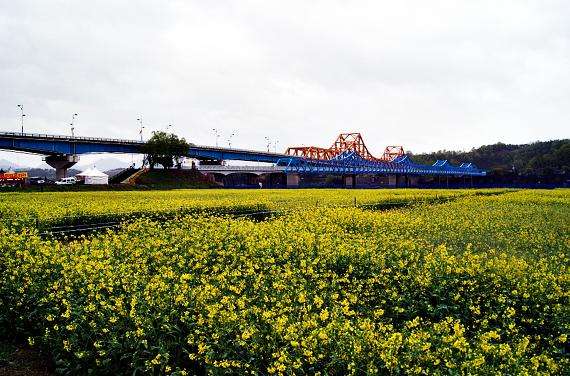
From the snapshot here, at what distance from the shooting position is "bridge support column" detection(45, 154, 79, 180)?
7831cm

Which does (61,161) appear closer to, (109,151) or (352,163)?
(109,151)

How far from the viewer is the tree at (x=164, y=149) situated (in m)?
85.8

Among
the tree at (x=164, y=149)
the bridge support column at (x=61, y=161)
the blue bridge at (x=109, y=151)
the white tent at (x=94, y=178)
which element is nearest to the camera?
the blue bridge at (x=109, y=151)

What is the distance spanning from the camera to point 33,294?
8.80 m

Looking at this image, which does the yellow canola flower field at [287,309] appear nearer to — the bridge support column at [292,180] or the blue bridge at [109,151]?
the blue bridge at [109,151]

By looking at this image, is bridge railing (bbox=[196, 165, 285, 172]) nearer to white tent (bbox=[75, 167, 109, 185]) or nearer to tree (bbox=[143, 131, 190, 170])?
tree (bbox=[143, 131, 190, 170])

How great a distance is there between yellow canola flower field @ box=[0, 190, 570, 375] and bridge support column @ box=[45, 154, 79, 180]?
72.4 m

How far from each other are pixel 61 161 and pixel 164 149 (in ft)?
58.3

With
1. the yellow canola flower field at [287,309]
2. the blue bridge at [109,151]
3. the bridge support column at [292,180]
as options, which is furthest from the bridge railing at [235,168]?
the yellow canola flower field at [287,309]

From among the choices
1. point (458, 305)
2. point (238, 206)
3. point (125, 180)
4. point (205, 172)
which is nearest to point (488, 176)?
point (205, 172)

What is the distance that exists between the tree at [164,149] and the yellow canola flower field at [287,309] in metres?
74.4

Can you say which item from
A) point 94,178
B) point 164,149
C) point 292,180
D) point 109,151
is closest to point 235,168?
point 292,180

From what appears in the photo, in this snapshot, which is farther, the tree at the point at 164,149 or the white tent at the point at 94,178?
the tree at the point at 164,149

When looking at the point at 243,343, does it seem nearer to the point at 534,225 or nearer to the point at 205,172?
the point at 534,225
